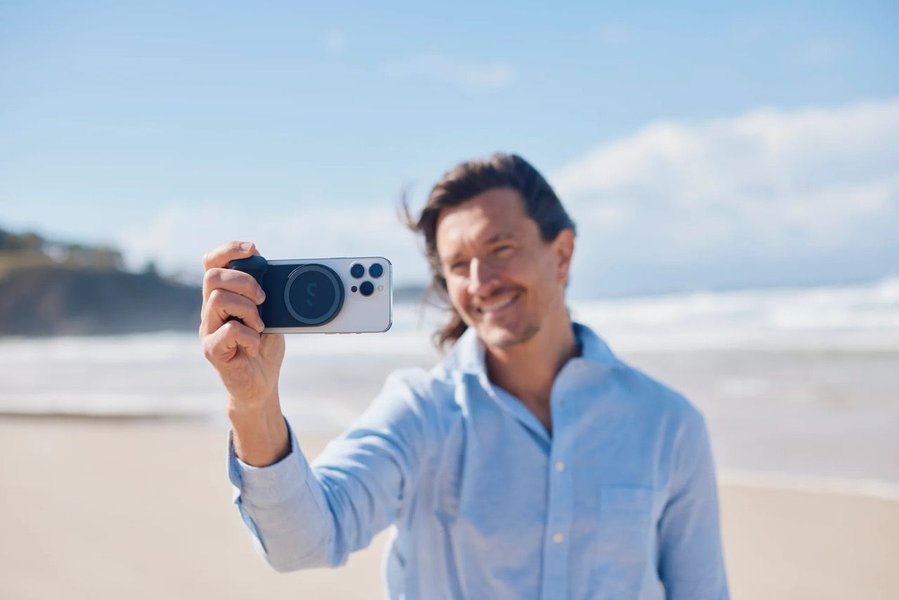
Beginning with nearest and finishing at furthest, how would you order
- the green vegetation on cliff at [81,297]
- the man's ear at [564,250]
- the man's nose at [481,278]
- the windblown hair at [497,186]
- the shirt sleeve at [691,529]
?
1. the shirt sleeve at [691,529]
2. the man's nose at [481,278]
3. the windblown hair at [497,186]
4. the man's ear at [564,250]
5. the green vegetation on cliff at [81,297]

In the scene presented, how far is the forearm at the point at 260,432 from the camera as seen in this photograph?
139cm

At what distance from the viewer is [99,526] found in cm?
521

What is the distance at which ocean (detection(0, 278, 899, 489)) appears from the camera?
245 inches

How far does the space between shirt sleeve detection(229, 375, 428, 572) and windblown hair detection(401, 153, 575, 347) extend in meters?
0.51

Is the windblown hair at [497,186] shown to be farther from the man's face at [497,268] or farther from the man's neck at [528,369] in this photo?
the man's neck at [528,369]

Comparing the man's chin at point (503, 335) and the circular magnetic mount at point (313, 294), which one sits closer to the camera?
the circular magnetic mount at point (313, 294)

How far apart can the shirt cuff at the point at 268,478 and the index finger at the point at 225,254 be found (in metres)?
0.31

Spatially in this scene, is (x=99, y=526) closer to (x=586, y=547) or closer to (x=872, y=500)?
(x=586, y=547)

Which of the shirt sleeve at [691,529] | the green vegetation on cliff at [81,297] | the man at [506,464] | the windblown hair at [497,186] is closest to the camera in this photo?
the man at [506,464]

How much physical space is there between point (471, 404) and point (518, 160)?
0.75 meters

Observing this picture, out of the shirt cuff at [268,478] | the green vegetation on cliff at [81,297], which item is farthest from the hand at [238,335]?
the green vegetation on cliff at [81,297]

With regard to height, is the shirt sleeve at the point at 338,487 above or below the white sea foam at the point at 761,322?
below

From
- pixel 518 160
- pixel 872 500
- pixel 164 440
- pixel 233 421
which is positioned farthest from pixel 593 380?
pixel 164 440

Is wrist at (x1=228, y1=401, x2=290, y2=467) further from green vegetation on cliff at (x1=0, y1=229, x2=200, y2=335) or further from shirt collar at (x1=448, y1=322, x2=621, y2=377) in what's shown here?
green vegetation on cliff at (x1=0, y1=229, x2=200, y2=335)
